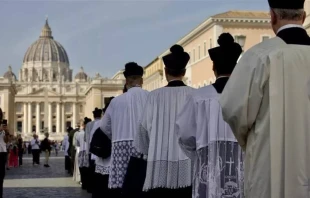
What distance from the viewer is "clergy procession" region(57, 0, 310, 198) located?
392 centimetres

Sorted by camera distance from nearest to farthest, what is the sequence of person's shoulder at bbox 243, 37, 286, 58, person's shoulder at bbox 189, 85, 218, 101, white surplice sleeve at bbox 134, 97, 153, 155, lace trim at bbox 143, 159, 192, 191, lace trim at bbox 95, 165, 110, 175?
person's shoulder at bbox 243, 37, 286, 58 → person's shoulder at bbox 189, 85, 218, 101 → lace trim at bbox 143, 159, 192, 191 → white surplice sleeve at bbox 134, 97, 153, 155 → lace trim at bbox 95, 165, 110, 175

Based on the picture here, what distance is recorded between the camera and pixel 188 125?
5992 mm

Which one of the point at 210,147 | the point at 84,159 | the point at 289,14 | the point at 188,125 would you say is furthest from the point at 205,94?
the point at 84,159

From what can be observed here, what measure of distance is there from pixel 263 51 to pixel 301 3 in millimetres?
393

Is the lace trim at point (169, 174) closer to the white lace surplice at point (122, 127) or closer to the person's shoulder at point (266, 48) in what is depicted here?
the white lace surplice at point (122, 127)

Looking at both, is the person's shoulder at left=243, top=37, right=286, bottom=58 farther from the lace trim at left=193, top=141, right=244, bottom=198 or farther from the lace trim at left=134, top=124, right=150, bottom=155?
the lace trim at left=134, top=124, right=150, bottom=155

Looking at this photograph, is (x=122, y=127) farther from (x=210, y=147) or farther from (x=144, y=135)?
(x=210, y=147)

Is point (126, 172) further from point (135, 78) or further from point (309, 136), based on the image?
point (309, 136)

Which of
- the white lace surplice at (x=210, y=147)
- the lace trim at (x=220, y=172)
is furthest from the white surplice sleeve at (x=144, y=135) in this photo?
the lace trim at (x=220, y=172)

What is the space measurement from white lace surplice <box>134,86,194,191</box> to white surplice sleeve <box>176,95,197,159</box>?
0.95 meters

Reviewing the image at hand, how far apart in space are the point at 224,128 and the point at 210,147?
189 millimetres

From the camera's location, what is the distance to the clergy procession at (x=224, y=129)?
3924 millimetres

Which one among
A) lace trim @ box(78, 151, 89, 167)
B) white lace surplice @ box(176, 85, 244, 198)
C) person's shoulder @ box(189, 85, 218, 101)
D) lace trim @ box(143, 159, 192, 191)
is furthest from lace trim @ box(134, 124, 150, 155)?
lace trim @ box(78, 151, 89, 167)

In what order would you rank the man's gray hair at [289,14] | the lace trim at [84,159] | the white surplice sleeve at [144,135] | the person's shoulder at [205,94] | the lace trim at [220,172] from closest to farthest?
1. the man's gray hair at [289,14]
2. the lace trim at [220,172]
3. the person's shoulder at [205,94]
4. the white surplice sleeve at [144,135]
5. the lace trim at [84,159]
